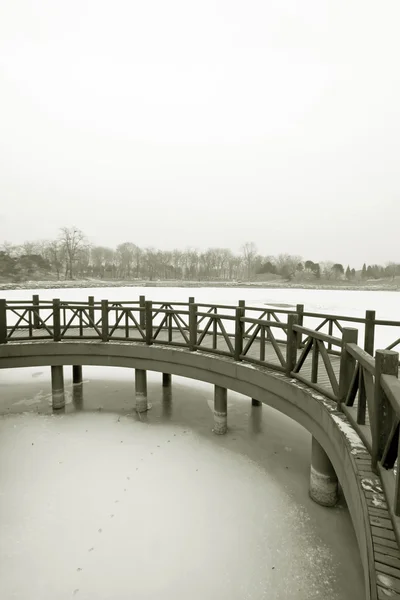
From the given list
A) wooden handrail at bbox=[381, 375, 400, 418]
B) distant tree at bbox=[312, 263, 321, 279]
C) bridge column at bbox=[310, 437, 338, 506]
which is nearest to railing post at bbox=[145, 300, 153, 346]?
bridge column at bbox=[310, 437, 338, 506]

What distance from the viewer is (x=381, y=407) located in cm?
279

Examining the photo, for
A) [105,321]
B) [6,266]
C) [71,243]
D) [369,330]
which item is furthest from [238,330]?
[71,243]

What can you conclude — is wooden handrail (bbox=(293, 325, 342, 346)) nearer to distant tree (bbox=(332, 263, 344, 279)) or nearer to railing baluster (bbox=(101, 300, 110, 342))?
railing baluster (bbox=(101, 300, 110, 342))

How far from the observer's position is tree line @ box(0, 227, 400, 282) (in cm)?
6812

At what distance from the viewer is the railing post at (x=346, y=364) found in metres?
4.05

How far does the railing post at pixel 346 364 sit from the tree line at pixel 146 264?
A: 62.1 metres

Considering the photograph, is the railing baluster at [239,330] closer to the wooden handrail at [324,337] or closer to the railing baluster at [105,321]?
the wooden handrail at [324,337]

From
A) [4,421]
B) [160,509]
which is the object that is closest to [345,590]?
[160,509]

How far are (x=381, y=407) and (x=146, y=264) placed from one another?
80.0 m

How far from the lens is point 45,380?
13.8 m

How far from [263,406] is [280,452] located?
2812 mm

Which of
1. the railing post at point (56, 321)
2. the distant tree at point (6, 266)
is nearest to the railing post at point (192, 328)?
the railing post at point (56, 321)

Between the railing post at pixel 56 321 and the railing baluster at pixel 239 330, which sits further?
the railing post at pixel 56 321

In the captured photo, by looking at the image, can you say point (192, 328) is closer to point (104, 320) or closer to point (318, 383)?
point (104, 320)
